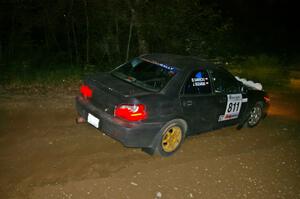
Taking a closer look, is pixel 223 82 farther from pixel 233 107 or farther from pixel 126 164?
pixel 126 164

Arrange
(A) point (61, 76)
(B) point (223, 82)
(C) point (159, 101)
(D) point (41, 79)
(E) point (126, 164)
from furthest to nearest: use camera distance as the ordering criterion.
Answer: (A) point (61, 76)
(D) point (41, 79)
(B) point (223, 82)
(E) point (126, 164)
(C) point (159, 101)

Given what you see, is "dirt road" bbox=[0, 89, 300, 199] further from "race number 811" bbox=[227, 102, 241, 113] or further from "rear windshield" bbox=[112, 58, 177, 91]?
"rear windshield" bbox=[112, 58, 177, 91]

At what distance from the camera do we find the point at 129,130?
5352 millimetres

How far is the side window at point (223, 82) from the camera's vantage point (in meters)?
6.53

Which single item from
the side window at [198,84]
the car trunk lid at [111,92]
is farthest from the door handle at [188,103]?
the car trunk lid at [111,92]

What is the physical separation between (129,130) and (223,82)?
2290 mm

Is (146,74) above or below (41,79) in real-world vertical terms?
above

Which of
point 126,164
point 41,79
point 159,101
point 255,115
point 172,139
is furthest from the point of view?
point 41,79

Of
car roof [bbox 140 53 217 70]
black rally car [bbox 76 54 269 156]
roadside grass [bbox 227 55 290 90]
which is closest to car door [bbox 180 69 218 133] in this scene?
black rally car [bbox 76 54 269 156]

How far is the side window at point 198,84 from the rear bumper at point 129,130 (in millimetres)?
831

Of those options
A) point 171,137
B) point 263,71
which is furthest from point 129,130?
point 263,71

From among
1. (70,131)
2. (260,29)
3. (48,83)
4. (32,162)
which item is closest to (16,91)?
(48,83)

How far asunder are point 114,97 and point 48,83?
494 cm

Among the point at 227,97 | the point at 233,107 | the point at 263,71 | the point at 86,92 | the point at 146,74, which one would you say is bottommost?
the point at 263,71
